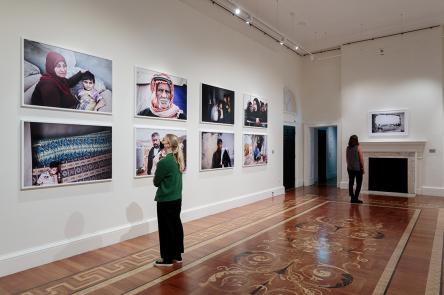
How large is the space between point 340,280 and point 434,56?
335 inches

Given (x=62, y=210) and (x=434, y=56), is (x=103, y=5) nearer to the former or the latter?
(x=62, y=210)

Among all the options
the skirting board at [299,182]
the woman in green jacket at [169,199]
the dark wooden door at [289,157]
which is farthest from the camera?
the skirting board at [299,182]

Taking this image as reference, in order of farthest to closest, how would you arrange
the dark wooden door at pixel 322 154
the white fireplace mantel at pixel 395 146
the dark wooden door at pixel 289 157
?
the dark wooden door at pixel 322 154 → the dark wooden door at pixel 289 157 → the white fireplace mantel at pixel 395 146

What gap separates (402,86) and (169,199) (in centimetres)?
881

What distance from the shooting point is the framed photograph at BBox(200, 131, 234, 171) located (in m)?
6.64

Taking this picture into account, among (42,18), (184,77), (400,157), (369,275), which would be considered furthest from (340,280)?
(400,157)

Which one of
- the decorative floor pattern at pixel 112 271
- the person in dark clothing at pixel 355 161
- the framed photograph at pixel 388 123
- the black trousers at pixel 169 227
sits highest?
the framed photograph at pixel 388 123

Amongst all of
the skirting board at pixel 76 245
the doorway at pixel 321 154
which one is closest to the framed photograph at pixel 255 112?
the skirting board at pixel 76 245

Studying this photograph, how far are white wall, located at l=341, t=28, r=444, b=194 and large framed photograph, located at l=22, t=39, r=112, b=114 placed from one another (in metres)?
8.32

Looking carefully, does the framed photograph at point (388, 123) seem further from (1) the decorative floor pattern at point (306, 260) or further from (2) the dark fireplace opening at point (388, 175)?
(1) the decorative floor pattern at point (306, 260)

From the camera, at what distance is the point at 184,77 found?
243 inches

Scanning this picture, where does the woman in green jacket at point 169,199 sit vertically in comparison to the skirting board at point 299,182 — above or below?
above

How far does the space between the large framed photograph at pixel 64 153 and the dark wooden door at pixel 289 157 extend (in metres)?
7.01

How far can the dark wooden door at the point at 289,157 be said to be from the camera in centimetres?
1062
